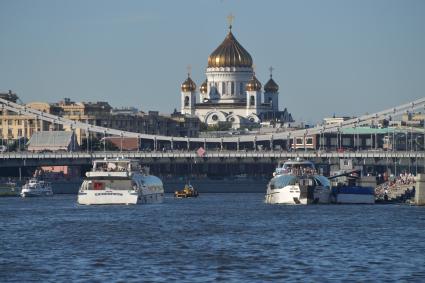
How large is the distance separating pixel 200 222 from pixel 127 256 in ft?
81.5

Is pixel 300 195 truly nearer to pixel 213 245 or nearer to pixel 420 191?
pixel 420 191

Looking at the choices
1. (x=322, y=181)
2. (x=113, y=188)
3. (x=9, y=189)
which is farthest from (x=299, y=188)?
(x=9, y=189)

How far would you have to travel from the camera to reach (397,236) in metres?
87.6

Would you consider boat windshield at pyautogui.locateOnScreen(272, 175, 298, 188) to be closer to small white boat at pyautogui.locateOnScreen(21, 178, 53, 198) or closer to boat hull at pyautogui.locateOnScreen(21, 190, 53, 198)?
boat hull at pyautogui.locateOnScreen(21, 190, 53, 198)

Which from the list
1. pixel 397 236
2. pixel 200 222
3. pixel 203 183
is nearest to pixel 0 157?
pixel 203 183

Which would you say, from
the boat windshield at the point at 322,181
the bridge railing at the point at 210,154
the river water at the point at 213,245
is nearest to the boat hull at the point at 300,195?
the boat windshield at the point at 322,181

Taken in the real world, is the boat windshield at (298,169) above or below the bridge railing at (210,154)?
below

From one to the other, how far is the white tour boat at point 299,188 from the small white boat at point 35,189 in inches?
1215

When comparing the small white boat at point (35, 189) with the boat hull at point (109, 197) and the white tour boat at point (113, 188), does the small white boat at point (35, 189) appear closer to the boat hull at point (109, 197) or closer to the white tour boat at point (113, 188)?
the white tour boat at point (113, 188)

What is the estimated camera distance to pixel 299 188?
132 meters

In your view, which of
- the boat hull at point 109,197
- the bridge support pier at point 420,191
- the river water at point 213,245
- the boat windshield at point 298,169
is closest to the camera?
the river water at point 213,245

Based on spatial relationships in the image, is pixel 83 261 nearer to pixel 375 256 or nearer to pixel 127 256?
pixel 127 256

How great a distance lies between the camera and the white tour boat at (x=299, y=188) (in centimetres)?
13225

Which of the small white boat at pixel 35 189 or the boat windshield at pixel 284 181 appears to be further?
the small white boat at pixel 35 189
